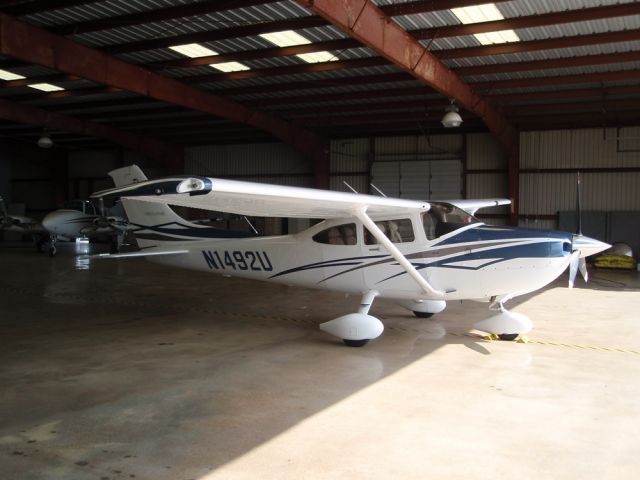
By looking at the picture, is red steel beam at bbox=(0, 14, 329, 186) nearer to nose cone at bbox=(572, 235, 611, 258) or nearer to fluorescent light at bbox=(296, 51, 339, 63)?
fluorescent light at bbox=(296, 51, 339, 63)

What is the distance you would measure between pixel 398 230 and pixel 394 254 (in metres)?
0.61

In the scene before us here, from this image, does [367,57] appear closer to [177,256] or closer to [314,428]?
[177,256]

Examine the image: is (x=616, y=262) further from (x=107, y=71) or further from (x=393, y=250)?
(x=107, y=71)

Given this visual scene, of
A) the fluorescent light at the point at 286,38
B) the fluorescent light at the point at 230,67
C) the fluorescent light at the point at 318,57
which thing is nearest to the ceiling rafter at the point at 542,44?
the fluorescent light at the point at 318,57

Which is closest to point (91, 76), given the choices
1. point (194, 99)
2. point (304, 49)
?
point (194, 99)

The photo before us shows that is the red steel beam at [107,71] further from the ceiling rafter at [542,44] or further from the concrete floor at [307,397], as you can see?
the ceiling rafter at [542,44]

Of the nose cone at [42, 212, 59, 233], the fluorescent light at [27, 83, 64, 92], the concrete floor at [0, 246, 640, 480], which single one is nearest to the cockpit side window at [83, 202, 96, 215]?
the nose cone at [42, 212, 59, 233]

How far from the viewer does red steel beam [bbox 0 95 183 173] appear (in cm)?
1981

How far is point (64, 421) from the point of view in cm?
446

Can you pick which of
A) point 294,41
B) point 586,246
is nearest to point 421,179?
point 294,41

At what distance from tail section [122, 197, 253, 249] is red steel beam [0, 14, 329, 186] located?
4684mm

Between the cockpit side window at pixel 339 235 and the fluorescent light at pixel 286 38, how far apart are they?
226 inches

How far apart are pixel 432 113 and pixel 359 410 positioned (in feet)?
53.2

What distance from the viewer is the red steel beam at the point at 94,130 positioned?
65.0ft
